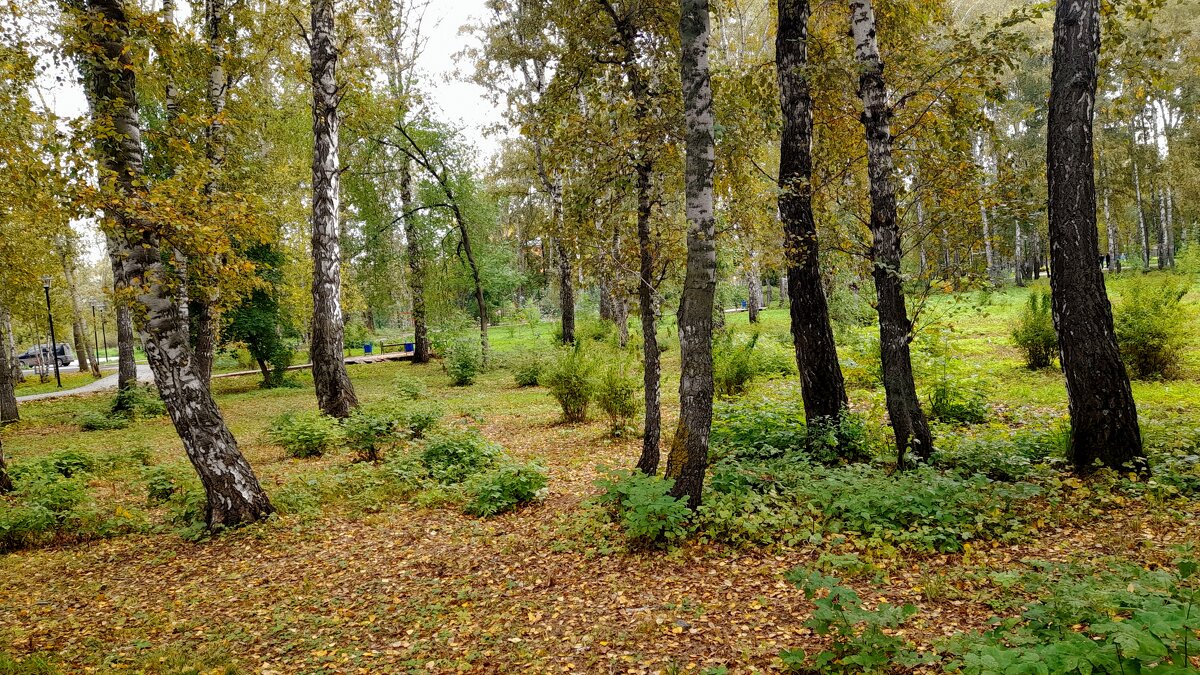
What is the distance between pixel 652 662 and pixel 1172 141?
4181 cm

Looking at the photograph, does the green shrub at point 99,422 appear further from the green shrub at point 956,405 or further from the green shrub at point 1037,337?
the green shrub at point 1037,337

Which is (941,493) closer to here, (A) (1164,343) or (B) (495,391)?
(A) (1164,343)

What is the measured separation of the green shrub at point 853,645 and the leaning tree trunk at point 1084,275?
3707 mm

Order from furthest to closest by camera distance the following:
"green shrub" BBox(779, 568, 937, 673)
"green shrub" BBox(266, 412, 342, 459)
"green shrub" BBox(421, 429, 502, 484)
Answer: "green shrub" BBox(266, 412, 342, 459) → "green shrub" BBox(421, 429, 502, 484) → "green shrub" BBox(779, 568, 937, 673)

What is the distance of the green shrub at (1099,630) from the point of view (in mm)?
2160

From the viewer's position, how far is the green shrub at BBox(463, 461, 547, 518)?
6.61m

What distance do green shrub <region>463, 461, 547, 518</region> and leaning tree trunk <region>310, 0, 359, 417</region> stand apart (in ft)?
17.1

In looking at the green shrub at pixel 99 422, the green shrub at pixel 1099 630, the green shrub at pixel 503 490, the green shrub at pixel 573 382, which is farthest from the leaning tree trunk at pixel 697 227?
the green shrub at pixel 99 422

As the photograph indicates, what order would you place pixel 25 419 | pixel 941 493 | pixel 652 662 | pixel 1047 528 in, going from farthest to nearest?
pixel 25 419, pixel 941 493, pixel 1047 528, pixel 652 662

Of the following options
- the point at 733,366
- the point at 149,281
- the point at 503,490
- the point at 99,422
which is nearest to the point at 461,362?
the point at 99,422

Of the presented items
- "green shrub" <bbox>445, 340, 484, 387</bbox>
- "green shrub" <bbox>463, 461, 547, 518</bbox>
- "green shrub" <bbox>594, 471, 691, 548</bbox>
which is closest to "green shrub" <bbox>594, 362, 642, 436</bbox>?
"green shrub" <bbox>463, 461, 547, 518</bbox>

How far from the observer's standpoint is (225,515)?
637cm

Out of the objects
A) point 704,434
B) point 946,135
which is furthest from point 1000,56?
point 704,434

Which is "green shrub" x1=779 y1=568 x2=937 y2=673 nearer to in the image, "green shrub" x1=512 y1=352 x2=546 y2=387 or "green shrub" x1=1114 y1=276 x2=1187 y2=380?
"green shrub" x1=1114 y1=276 x2=1187 y2=380
